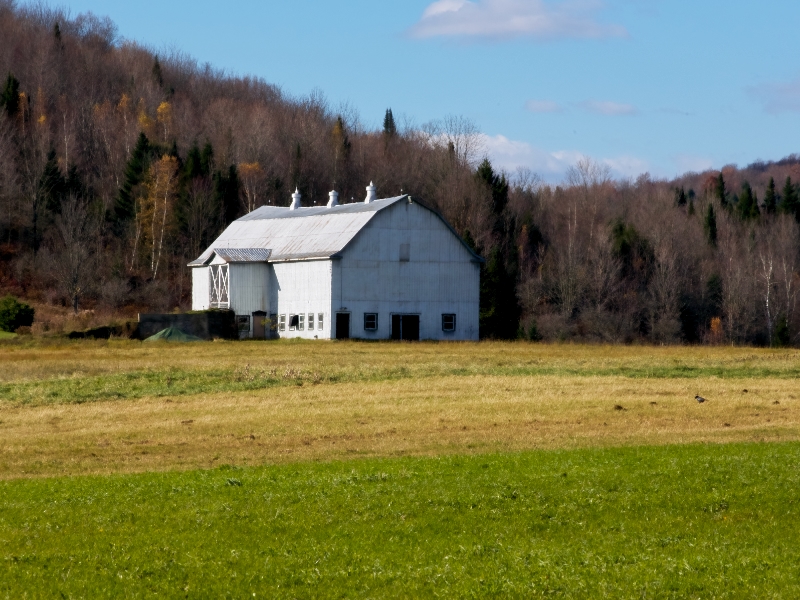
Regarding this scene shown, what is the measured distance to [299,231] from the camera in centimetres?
6725

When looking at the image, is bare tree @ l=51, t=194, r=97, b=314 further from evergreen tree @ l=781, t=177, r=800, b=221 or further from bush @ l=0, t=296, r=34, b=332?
evergreen tree @ l=781, t=177, r=800, b=221

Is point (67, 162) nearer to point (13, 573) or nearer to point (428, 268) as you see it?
point (428, 268)

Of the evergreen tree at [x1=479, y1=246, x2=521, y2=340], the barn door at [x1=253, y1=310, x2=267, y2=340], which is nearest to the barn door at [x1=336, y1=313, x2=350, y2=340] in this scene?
the barn door at [x1=253, y1=310, x2=267, y2=340]

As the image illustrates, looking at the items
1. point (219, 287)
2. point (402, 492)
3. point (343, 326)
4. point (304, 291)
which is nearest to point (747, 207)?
point (304, 291)

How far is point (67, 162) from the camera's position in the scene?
103 metres

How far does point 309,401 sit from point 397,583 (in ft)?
63.2

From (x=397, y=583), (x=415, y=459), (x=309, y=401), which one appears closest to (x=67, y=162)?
(x=309, y=401)

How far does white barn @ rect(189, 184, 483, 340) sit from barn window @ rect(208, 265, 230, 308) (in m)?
0.06

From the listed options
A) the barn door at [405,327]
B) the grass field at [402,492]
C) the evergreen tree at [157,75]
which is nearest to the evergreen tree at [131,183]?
the barn door at [405,327]

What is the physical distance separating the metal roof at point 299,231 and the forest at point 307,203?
11.9 meters

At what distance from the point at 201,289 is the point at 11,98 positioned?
5305 cm

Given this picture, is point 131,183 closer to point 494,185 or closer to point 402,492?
point 494,185

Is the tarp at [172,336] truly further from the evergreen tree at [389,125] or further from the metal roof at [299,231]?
the evergreen tree at [389,125]

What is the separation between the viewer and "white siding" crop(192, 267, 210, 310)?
68062 millimetres
